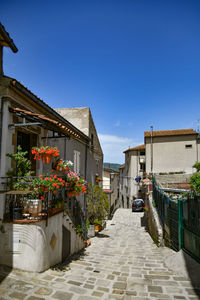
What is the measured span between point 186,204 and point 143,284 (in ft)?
9.10

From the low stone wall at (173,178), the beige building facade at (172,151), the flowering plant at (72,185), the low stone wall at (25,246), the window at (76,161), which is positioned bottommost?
the low stone wall at (25,246)

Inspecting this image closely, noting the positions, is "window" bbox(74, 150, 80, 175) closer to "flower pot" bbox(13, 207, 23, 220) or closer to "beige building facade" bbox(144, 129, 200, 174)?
"flower pot" bbox(13, 207, 23, 220)

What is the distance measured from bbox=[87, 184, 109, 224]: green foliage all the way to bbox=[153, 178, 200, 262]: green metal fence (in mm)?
6147

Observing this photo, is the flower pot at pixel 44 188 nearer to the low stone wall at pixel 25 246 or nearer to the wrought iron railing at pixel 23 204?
the wrought iron railing at pixel 23 204

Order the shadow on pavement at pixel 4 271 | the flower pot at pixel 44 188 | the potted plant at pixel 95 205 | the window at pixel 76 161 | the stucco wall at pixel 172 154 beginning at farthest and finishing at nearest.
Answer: the stucco wall at pixel 172 154 < the potted plant at pixel 95 205 < the window at pixel 76 161 < the flower pot at pixel 44 188 < the shadow on pavement at pixel 4 271

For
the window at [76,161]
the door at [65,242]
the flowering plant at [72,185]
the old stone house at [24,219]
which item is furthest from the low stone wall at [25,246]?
the window at [76,161]

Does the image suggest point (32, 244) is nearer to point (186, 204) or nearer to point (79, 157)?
point (186, 204)

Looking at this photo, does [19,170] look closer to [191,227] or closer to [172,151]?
[191,227]

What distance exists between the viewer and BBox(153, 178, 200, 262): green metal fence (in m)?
5.49

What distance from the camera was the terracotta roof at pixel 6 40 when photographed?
235 inches

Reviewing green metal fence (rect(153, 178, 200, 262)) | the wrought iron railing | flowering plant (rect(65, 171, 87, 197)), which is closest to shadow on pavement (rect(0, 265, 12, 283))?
the wrought iron railing

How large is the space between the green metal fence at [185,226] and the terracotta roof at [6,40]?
7150 mm

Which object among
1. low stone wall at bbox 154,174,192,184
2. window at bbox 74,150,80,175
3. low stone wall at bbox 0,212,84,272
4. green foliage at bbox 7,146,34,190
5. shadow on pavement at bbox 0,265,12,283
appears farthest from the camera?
low stone wall at bbox 154,174,192,184

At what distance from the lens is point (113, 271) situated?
18.3 feet
